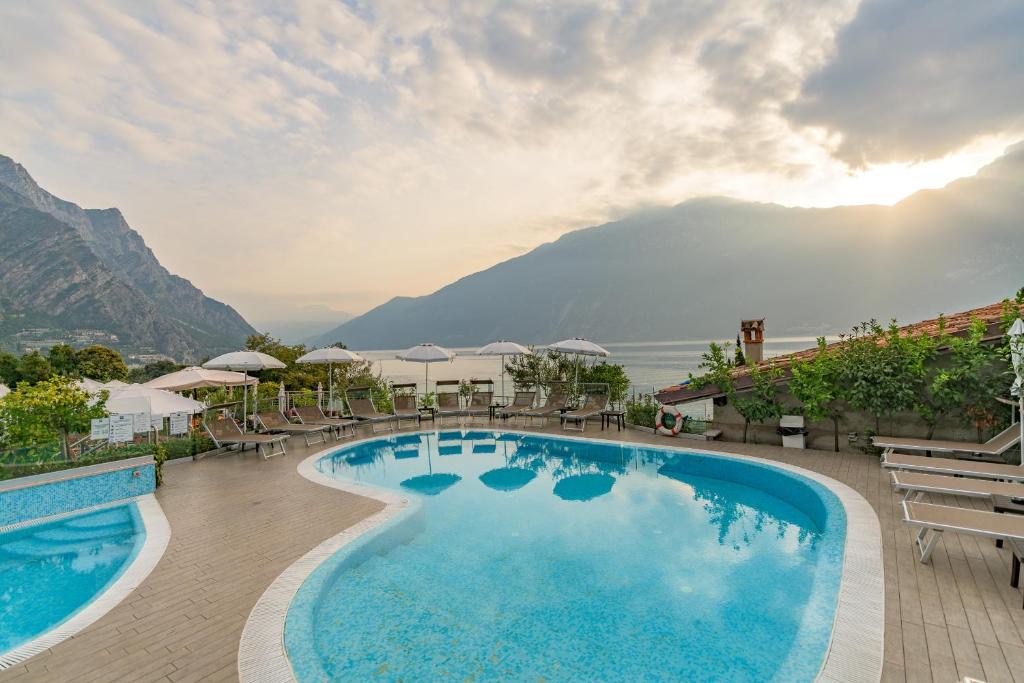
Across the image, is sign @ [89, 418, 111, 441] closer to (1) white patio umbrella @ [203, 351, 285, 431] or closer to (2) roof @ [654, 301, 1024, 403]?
(1) white patio umbrella @ [203, 351, 285, 431]

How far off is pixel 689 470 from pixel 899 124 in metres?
20.5

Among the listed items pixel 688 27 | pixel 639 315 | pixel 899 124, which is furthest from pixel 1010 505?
pixel 639 315

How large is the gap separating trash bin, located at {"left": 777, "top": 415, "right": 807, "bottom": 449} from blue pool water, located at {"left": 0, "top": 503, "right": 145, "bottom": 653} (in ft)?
33.2

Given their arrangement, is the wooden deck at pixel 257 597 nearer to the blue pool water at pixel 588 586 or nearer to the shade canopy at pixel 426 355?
the blue pool water at pixel 588 586

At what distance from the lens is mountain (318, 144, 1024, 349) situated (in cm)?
10506

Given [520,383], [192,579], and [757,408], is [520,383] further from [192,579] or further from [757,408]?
[192,579]

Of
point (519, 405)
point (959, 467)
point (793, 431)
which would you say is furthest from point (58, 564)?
point (793, 431)

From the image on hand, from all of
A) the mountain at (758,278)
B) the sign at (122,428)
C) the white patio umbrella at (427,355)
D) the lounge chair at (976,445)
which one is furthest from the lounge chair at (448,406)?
the mountain at (758,278)

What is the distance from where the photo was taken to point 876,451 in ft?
27.1

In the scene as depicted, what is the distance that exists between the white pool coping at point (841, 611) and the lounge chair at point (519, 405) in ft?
23.0

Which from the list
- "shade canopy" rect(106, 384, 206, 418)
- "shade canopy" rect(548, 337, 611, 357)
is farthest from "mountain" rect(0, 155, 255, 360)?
"shade canopy" rect(548, 337, 611, 357)

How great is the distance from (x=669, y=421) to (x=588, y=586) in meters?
6.86

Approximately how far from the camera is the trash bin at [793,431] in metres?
9.07

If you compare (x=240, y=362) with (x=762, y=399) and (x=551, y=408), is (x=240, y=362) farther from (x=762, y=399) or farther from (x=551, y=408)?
(x=762, y=399)
